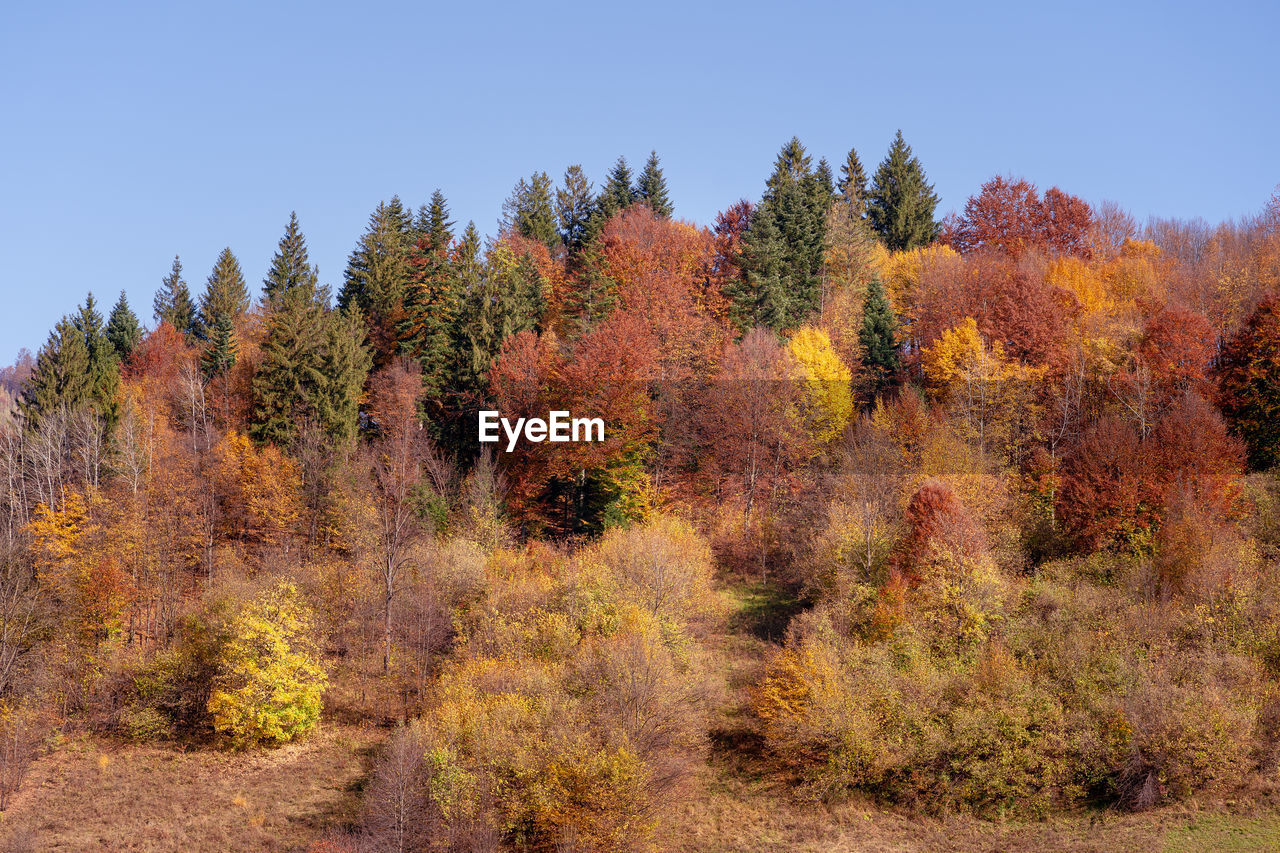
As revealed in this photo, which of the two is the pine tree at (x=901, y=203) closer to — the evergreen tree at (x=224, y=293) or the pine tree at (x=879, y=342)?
the pine tree at (x=879, y=342)

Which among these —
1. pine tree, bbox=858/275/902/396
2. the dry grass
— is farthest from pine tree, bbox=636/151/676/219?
the dry grass

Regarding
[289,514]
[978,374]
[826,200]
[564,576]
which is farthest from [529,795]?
[826,200]

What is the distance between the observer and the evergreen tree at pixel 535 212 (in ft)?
263

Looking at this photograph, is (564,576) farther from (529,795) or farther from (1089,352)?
(1089,352)

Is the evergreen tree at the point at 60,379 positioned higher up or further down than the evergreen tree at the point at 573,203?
further down

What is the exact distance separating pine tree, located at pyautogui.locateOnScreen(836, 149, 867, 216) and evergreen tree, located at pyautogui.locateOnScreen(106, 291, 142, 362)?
5708 centimetres

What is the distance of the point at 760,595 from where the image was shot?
172 feet

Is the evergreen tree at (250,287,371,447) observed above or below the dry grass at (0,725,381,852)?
above

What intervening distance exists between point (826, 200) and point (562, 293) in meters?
21.2

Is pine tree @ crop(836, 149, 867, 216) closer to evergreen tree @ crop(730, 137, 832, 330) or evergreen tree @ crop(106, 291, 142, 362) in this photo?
evergreen tree @ crop(730, 137, 832, 330)

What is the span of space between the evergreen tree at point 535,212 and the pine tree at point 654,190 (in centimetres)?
762

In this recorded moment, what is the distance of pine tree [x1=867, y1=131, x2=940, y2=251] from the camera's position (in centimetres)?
8244

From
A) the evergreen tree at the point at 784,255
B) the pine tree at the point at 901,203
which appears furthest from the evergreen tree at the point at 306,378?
the pine tree at the point at 901,203

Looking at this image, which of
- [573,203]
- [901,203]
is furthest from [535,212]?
[901,203]
